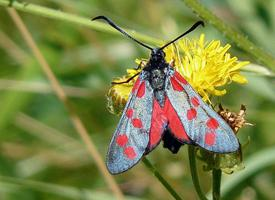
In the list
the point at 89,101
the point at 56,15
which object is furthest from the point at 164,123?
the point at 89,101

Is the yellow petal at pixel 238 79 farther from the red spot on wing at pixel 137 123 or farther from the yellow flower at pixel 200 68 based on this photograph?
the red spot on wing at pixel 137 123

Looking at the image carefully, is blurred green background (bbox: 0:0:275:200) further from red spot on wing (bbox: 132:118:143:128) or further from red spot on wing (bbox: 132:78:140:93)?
red spot on wing (bbox: 132:118:143:128)

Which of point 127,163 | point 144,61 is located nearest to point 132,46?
point 144,61

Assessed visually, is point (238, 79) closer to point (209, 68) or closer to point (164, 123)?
point (209, 68)

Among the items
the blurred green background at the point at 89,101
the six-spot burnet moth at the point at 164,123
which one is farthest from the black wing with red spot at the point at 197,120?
the blurred green background at the point at 89,101

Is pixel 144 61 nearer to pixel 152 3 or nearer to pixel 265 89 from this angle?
pixel 265 89
